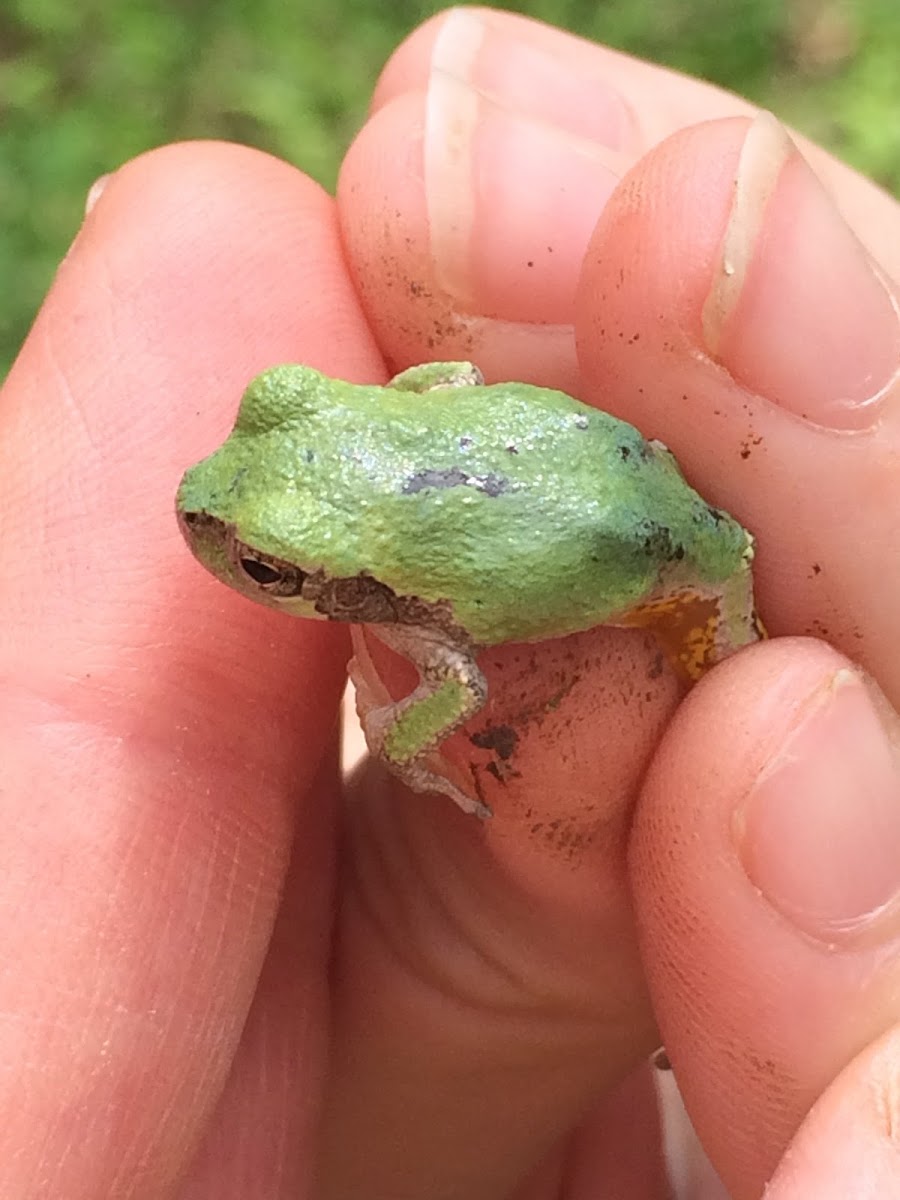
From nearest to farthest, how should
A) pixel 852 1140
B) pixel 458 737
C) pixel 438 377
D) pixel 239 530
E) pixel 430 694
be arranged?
pixel 852 1140 < pixel 239 530 < pixel 430 694 < pixel 458 737 < pixel 438 377

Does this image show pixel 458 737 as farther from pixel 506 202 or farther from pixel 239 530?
pixel 506 202

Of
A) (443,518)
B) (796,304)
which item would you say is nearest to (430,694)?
(443,518)

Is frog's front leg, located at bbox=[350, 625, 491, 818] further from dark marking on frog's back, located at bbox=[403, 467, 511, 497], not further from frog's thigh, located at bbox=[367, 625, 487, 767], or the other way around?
dark marking on frog's back, located at bbox=[403, 467, 511, 497]

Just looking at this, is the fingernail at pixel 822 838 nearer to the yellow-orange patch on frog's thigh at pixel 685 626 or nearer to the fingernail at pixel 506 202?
the yellow-orange patch on frog's thigh at pixel 685 626

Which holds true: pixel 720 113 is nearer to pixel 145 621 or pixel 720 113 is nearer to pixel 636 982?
pixel 145 621

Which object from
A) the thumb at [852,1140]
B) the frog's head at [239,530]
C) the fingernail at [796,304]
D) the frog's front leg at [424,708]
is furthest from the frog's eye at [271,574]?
the thumb at [852,1140]

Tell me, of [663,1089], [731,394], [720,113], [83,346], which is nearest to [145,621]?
[83,346]

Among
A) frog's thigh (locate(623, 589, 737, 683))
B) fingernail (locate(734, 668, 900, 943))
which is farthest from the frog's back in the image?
fingernail (locate(734, 668, 900, 943))
